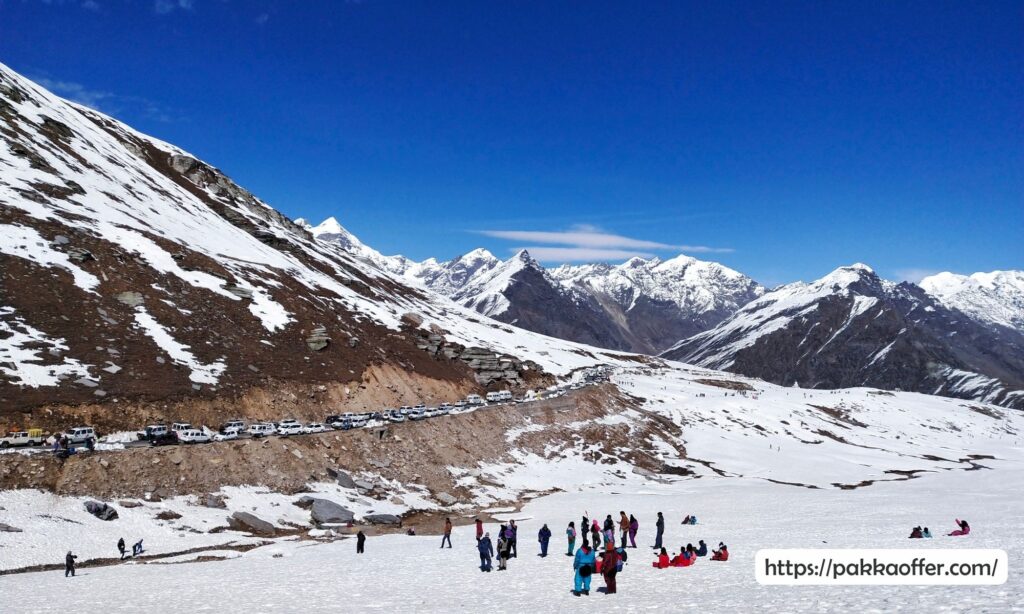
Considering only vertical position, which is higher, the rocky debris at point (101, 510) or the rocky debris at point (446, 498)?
the rocky debris at point (101, 510)

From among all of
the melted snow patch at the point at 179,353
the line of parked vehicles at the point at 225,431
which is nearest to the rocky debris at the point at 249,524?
the line of parked vehicles at the point at 225,431

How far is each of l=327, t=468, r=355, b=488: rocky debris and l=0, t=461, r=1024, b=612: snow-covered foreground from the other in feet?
42.4

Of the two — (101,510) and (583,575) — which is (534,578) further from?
(101,510)

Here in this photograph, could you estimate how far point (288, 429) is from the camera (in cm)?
5675

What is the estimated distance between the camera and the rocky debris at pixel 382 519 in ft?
157

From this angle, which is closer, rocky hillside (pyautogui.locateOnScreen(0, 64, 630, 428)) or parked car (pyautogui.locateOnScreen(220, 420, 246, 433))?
parked car (pyautogui.locateOnScreen(220, 420, 246, 433))

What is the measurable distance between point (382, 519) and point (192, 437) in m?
17.5

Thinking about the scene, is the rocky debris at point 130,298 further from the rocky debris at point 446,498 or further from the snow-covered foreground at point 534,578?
the snow-covered foreground at point 534,578

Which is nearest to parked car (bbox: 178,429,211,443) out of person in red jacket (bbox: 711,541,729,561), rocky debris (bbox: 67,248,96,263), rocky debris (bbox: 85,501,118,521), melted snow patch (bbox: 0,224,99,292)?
rocky debris (bbox: 85,501,118,521)

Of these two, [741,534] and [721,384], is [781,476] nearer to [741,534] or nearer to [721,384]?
[741,534]

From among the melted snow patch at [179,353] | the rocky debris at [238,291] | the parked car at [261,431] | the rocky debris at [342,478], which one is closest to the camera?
the rocky debris at [342,478]

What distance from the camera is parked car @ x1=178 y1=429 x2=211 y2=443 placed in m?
49.6

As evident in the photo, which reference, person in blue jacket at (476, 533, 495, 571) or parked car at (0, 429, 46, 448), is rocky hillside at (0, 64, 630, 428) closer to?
→ parked car at (0, 429, 46, 448)

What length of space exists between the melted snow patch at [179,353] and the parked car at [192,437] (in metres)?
13.9
